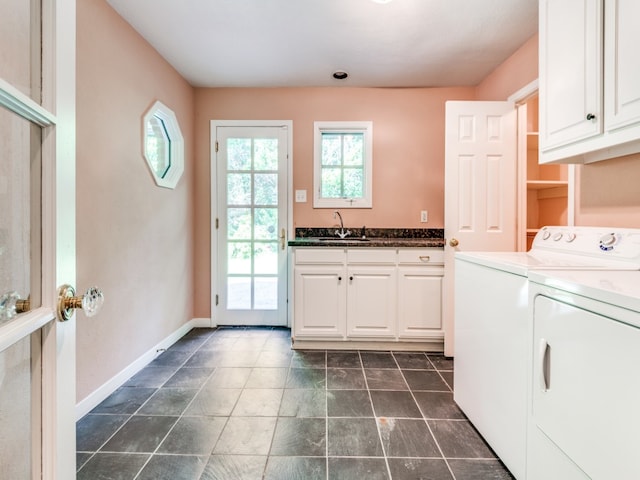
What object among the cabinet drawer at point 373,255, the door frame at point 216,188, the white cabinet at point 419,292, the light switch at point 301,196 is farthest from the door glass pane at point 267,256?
the white cabinet at point 419,292

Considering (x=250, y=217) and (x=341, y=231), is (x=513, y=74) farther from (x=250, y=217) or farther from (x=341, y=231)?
(x=250, y=217)

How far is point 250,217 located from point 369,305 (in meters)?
1.46

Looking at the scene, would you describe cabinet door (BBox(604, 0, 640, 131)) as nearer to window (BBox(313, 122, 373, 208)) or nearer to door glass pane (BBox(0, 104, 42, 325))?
door glass pane (BBox(0, 104, 42, 325))

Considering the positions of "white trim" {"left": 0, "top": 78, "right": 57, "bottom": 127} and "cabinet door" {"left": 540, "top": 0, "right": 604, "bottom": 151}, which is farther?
"cabinet door" {"left": 540, "top": 0, "right": 604, "bottom": 151}

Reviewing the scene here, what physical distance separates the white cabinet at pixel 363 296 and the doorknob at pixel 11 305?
2.07 m

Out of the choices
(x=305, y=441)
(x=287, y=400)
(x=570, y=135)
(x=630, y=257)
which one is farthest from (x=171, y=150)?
(x=630, y=257)

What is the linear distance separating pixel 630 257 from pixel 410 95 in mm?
2407

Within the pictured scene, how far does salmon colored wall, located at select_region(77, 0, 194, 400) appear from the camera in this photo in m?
1.67

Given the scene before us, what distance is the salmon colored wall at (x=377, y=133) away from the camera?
3.07m

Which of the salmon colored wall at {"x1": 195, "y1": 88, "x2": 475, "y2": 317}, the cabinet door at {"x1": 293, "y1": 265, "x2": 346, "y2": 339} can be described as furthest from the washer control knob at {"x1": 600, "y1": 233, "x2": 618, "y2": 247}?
the salmon colored wall at {"x1": 195, "y1": 88, "x2": 475, "y2": 317}

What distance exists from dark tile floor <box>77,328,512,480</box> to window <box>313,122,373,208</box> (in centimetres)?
150

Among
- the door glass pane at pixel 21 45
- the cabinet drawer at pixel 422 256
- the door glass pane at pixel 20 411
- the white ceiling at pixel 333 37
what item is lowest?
the door glass pane at pixel 20 411

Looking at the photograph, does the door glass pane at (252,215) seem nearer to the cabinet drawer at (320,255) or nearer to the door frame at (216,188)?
the door frame at (216,188)

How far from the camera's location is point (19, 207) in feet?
1.69
